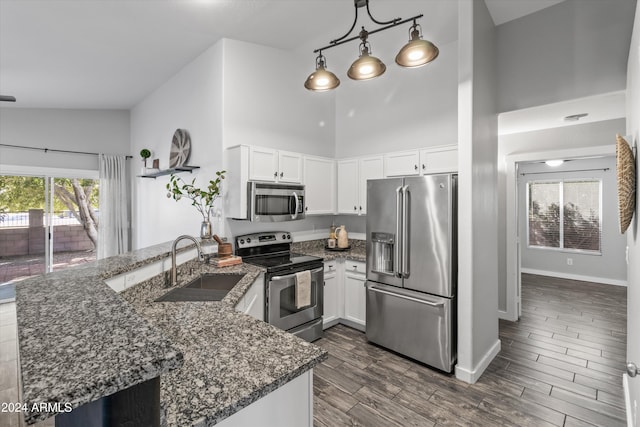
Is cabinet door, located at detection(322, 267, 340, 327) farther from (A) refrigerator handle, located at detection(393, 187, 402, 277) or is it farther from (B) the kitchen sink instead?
(B) the kitchen sink

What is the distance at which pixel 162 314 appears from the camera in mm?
1579

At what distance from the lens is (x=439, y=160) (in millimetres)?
3236

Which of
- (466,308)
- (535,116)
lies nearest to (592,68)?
(535,116)

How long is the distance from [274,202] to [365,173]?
1272mm

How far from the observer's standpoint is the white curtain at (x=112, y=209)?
5148 millimetres

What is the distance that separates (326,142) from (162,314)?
3.30 m

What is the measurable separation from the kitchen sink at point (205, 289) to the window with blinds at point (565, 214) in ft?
22.0

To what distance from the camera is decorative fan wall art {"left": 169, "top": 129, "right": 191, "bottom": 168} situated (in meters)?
3.76

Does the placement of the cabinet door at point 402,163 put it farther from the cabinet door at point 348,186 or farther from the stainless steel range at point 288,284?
the stainless steel range at point 288,284

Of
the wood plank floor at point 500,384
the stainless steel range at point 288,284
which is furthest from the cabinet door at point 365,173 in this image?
the wood plank floor at point 500,384

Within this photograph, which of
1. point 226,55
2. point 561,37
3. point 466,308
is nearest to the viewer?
point 466,308

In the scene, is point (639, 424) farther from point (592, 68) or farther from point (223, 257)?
point (223, 257)

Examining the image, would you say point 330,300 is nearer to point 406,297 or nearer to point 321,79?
point 406,297

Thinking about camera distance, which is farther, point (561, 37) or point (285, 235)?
point (285, 235)
